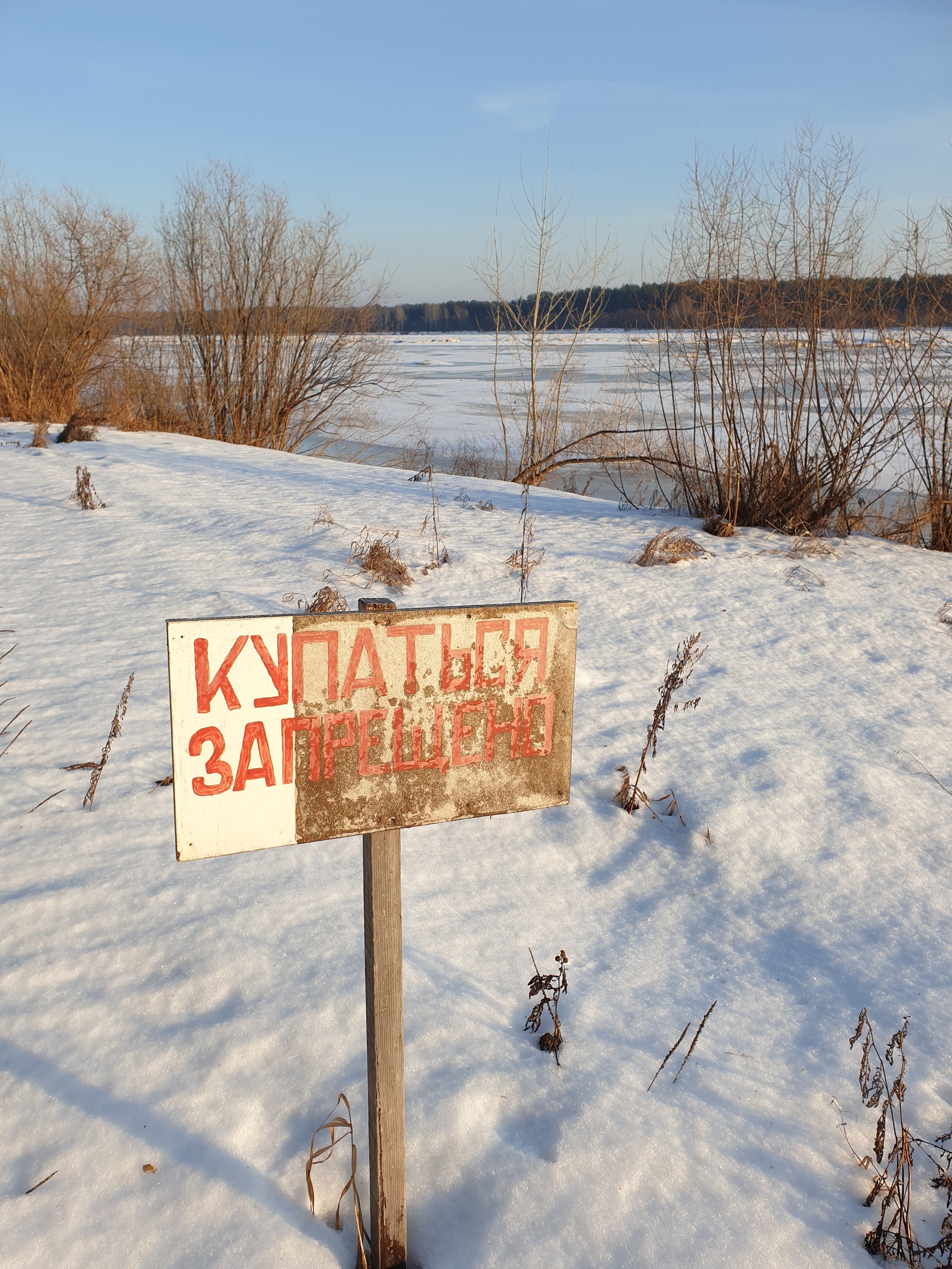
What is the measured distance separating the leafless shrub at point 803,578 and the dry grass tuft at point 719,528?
75 centimetres

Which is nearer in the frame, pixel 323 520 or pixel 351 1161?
pixel 351 1161

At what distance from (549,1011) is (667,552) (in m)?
3.82

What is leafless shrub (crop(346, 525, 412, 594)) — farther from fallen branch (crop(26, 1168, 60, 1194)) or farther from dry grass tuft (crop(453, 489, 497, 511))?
fallen branch (crop(26, 1168, 60, 1194))

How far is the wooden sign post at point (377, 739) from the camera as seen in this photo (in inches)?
48.7

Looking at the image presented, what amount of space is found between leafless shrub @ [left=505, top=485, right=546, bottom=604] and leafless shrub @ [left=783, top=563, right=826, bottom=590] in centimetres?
157

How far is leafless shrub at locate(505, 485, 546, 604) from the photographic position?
16.3 ft

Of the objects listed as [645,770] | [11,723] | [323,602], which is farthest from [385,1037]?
[323,602]

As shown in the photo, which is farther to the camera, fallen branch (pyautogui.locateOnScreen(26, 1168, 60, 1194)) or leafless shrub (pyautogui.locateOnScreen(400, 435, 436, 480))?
leafless shrub (pyautogui.locateOnScreen(400, 435, 436, 480))

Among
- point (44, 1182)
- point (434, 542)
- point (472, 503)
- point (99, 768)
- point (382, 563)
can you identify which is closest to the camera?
point (44, 1182)

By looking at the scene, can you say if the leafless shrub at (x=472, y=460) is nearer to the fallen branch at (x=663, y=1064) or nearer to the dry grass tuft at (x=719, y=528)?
the dry grass tuft at (x=719, y=528)

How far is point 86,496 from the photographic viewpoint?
21.1ft

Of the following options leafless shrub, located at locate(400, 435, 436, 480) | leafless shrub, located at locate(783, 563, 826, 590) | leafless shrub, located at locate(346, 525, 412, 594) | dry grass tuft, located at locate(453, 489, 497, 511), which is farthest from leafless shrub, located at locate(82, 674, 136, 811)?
leafless shrub, located at locate(400, 435, 436, 480)

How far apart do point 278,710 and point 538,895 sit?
164 cm

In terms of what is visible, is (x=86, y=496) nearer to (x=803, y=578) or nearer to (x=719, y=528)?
(x=719, y=528)
